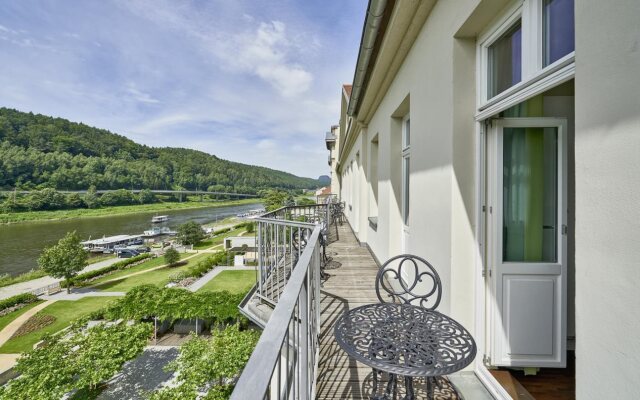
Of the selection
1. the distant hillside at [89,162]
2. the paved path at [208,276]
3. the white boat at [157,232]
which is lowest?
the paved path at [208,276]

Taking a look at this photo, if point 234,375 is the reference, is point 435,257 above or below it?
above

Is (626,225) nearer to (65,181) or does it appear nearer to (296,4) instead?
(296,4)

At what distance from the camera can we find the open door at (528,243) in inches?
79.0

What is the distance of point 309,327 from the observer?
5.40 feet

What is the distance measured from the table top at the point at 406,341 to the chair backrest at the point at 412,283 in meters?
0.14

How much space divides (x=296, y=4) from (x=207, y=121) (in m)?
43.7

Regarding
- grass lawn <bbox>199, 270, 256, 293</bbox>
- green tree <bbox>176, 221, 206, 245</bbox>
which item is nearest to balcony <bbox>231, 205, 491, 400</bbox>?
grass lawn <bbox>199, 270, 256, 293</bbox>

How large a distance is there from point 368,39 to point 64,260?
26429 mm

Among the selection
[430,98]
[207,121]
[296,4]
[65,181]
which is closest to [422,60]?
[430,98]

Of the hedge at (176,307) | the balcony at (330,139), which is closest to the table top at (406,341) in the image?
the hedge at (176,307)

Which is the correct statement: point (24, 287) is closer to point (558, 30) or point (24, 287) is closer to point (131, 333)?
point (131, 333)

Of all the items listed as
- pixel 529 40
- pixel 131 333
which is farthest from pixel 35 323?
pixel 529 40

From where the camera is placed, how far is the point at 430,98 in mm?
2480

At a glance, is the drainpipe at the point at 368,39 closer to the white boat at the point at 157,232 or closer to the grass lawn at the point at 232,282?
the grass lawn at the point at 232,282
